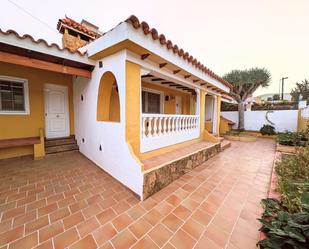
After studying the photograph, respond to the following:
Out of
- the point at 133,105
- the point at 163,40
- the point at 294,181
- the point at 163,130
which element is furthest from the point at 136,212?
the point at 163,40

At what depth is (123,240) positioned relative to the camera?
1.87 metres

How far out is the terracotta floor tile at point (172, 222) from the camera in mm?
2102

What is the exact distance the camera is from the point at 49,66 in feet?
12.3

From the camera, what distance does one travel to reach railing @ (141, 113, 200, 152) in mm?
3848

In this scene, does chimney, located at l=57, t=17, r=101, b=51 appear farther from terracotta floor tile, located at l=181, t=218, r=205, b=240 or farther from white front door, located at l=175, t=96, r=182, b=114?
terracotta floor tile, located at l=181, t=218, r=205, b=240

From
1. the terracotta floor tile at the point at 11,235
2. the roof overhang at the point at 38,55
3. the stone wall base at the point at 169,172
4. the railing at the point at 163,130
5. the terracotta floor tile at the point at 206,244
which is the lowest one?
the terracotta floor tile at the point at 206,244

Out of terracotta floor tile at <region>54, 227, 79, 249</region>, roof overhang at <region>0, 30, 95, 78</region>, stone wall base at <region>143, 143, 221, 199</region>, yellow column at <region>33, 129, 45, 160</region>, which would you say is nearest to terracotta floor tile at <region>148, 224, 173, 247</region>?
stone wall base at <region>143, 143, 221, 199</region>

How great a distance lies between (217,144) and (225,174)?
2.32 meters

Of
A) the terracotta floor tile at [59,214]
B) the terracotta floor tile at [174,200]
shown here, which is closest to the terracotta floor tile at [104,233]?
the terracotta floor tile at [59,214]

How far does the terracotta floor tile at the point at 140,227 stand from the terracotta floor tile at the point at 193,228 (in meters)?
0.54

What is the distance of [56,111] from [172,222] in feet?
20.6

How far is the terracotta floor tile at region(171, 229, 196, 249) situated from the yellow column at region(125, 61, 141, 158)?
187cm

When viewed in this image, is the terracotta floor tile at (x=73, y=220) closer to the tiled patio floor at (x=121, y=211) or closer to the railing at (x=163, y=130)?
the tiled patio floor at (x=121, y=211)

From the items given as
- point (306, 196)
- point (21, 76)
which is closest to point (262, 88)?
point (306, 196)
